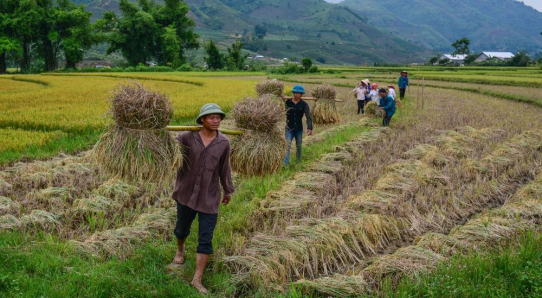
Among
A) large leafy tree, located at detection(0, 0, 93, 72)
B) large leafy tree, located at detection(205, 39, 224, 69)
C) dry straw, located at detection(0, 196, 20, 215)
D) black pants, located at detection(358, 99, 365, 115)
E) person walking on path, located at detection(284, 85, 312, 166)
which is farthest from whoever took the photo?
large leafy tree, located at detection(205, 39, 224, 69)

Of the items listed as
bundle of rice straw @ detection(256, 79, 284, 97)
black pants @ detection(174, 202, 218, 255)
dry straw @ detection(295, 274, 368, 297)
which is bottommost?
dry straw @ detection(295, 274, 368, 297)

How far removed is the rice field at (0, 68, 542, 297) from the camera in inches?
148

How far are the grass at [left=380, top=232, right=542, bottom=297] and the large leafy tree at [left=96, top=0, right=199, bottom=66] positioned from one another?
4520 cm

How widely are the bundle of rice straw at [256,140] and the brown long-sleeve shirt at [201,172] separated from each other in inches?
44.1

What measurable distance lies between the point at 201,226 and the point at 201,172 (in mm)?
507

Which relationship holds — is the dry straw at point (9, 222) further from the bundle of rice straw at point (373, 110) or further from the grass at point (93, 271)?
the bundle of rice straw at point (373, 110)

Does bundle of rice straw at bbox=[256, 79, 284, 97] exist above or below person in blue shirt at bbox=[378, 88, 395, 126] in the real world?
above

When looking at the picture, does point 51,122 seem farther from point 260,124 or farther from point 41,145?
point 260,124

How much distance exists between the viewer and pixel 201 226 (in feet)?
13.0

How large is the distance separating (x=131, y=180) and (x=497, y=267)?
11.7 feet

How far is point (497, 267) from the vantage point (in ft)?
12.5

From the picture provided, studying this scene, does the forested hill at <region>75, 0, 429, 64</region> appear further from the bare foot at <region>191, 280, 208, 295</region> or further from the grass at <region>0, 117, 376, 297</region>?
the bare foot at <region>191, 280, 208, 295</region>

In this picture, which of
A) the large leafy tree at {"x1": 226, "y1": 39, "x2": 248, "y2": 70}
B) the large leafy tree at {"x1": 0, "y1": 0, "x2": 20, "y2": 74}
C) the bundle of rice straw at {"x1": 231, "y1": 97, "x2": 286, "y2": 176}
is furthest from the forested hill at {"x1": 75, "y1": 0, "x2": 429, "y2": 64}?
the bundle of rice straw at {"x1": 231, "y1": 97, "x2": 286, "y2": 176}

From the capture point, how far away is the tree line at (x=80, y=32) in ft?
130
